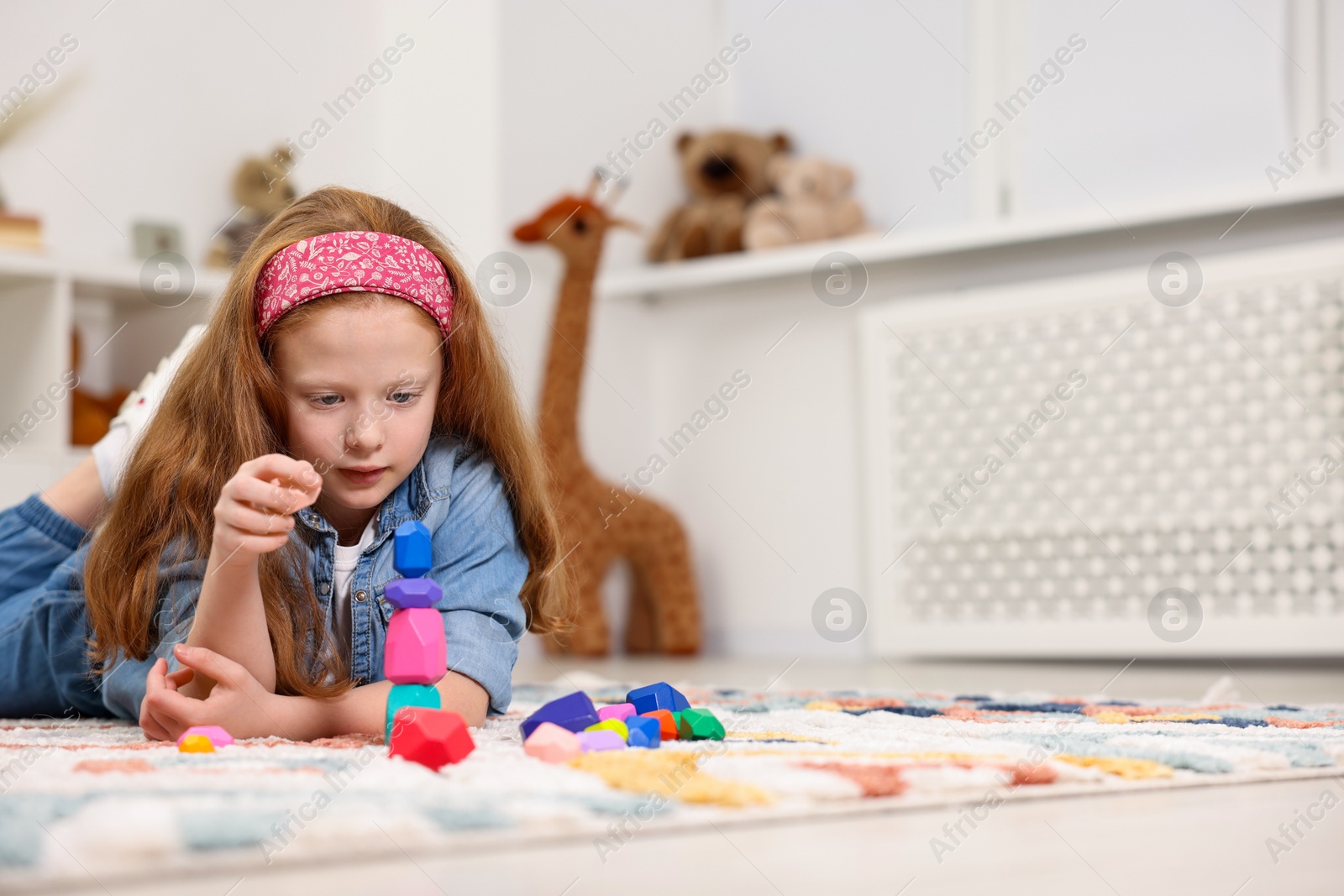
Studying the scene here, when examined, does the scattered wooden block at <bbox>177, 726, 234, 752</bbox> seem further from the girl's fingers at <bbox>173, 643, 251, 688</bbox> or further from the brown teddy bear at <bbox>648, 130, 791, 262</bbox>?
the brown teddy bear at <bbox>648, 130, 791, 262</bbox>

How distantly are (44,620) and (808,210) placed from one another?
5.82 feet

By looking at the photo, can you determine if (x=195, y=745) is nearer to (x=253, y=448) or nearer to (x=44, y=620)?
(x=253, y=448)

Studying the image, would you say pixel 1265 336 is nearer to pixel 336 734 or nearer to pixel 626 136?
pixel 626 136

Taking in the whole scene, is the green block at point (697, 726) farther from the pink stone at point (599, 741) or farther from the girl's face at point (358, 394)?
the girl's face at point (358, 394)

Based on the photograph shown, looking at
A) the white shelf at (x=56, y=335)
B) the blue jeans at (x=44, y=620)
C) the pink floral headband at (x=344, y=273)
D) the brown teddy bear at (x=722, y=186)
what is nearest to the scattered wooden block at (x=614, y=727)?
the pink floral headband at (x=344, y=273)

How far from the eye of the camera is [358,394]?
2.99 feet

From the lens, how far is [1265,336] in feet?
6.63

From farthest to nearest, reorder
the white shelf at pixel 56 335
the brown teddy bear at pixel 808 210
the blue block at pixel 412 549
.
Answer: the brown teddy bear at pixel 808 210 → the white shelf at pixel 56 335 → the blue block at pixel 412 549

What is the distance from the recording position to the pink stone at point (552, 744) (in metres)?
0.70

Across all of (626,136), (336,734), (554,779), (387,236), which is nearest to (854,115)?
(626,136)

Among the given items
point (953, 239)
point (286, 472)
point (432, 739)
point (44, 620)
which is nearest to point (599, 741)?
point (432, 739)

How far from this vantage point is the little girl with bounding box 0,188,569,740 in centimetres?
89

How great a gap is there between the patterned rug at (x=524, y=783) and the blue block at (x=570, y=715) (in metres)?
0.02

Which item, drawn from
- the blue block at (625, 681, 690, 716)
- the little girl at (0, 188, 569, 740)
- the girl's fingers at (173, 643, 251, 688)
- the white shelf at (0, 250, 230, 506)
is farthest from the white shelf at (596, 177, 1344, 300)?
the girl's fingers at (173, 643, 251, 688)
